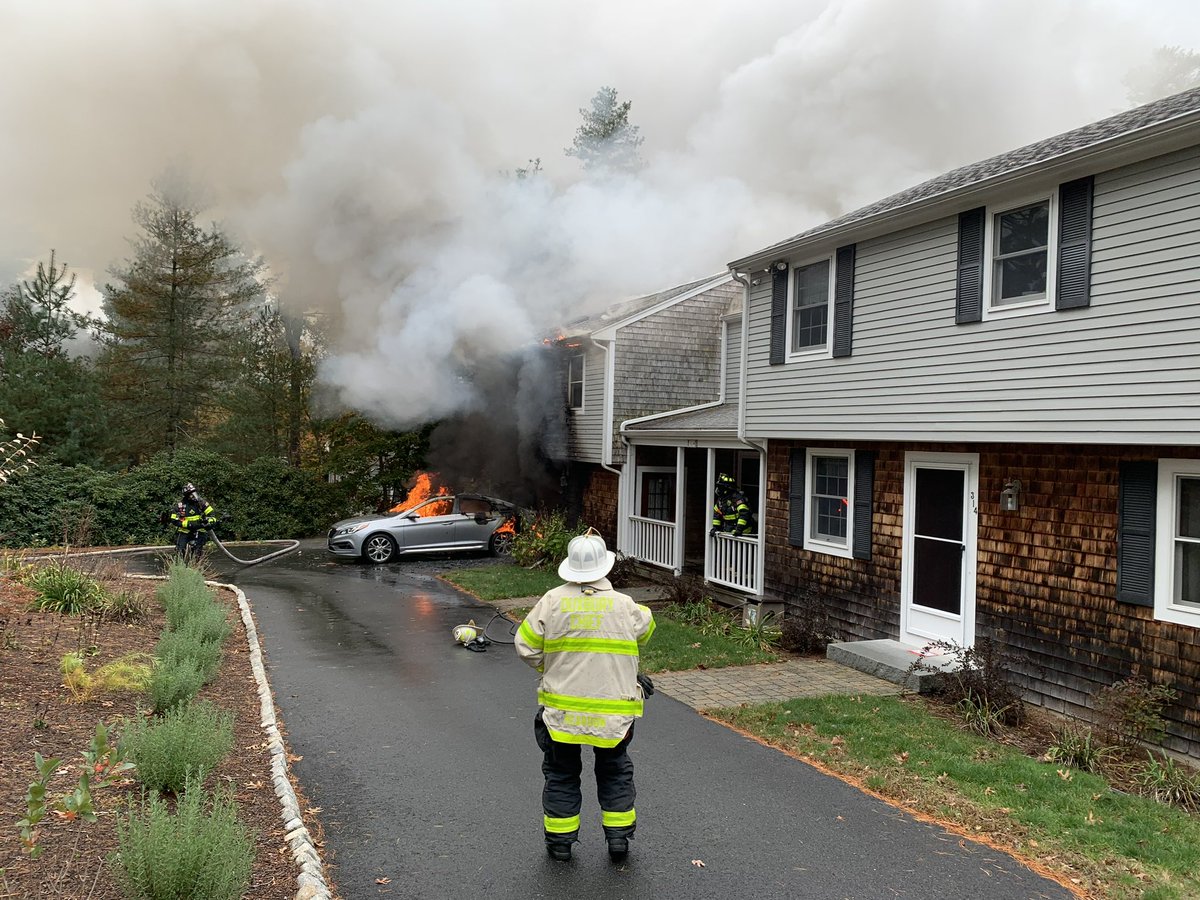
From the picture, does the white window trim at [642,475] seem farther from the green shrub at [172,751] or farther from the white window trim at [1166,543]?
the green shrub at [172,751]

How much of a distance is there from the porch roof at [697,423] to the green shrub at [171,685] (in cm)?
796

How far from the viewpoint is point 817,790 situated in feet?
17.8

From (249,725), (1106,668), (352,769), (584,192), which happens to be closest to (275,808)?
(352,769)

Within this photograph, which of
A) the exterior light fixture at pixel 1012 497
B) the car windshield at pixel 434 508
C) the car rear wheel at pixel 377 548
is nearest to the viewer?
the exterior light fixture at pixel 1012 497

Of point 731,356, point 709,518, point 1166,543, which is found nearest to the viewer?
point 1166,543

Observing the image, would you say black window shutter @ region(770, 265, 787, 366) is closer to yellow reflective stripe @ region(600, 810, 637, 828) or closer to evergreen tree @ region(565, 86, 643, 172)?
yellow reflective stripe @ region(600, 810, 637, 828)

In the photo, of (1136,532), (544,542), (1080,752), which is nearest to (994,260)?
(1136,532)

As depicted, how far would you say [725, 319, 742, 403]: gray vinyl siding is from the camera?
16.2 metres

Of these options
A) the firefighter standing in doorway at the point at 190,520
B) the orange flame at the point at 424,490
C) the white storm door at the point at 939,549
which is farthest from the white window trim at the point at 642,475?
the firefighter standing in doorway at the point at 190,520

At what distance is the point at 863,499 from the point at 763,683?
2644 mm

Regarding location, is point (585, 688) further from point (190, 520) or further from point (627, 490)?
point (190, 520)

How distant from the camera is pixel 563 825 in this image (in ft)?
13.6

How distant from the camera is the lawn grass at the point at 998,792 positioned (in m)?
4.39

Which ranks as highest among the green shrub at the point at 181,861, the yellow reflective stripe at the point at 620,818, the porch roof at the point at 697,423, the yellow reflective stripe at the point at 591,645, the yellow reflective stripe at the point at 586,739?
the porch roof at the point at 697,423
